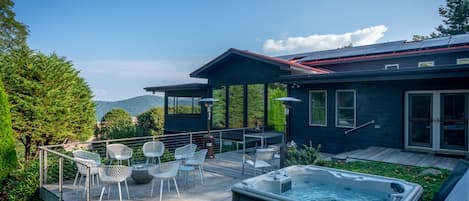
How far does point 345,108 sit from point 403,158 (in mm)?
2534

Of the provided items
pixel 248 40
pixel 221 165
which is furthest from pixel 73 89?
pixel 248 40

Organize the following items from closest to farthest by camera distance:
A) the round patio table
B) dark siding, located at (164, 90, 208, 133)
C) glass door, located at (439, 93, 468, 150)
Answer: the round patio table
glass door, located at (439, 93, 468, 150)
dark siding, located at (164, 90, 208, 133)

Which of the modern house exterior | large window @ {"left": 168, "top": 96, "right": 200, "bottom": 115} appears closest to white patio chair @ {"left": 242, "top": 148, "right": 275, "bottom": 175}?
the modern house exterior

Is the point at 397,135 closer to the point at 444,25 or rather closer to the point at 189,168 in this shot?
the point at 189,168

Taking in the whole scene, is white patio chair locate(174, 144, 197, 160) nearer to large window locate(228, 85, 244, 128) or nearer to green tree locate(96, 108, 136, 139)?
large window locate(228, 85, 244, 128)

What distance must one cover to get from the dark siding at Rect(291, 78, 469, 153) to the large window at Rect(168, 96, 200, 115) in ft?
20.6

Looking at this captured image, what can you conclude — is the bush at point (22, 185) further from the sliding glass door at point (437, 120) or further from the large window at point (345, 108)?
the sliding glass door at point (437, 120)

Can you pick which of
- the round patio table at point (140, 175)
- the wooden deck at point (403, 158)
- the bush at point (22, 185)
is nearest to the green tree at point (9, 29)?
the bush at point (22, 185)

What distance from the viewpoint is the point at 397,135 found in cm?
816

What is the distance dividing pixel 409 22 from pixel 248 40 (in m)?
9.58

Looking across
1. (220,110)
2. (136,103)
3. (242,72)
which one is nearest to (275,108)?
(242,72)

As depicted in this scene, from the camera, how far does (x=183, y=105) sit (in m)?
15.3

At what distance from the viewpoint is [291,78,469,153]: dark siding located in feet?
26.4

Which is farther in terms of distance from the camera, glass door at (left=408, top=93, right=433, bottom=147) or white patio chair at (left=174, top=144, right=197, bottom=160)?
glass door at (left=408, top=93, right=433, bottom=147)
